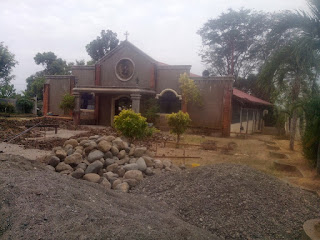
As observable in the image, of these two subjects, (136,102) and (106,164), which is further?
(136,102)

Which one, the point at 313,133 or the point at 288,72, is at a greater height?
the point at 288,72

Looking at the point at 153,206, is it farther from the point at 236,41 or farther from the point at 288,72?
the point at 236,41

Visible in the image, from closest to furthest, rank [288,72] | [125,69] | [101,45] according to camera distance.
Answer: [288,72] → [125,69] → [101,45]

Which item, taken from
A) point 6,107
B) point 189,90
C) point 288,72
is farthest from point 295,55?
point 6,107

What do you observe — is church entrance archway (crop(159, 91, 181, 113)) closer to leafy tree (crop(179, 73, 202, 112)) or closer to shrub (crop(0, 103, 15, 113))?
leafy tree (crop(179, 73, 202, 112))

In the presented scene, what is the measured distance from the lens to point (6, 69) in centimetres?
3014

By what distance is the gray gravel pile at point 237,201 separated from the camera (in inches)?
168

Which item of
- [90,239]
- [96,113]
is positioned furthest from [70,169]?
[96,113]

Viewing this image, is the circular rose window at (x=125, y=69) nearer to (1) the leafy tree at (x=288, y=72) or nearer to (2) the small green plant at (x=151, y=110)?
(2) the small green plant at (x=151, y=110)

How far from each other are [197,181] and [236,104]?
1368 centimetres

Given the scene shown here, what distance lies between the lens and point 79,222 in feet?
10.4

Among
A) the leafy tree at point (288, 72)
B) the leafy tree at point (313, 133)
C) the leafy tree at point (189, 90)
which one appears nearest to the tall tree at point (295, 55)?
the leafy tree at point (288, 72)

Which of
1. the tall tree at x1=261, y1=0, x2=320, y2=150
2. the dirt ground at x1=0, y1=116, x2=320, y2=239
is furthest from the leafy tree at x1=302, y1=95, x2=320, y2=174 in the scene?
the tall tree at x1=261, y1=0, x2=320, y2=150

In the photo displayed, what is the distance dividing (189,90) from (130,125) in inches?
278
